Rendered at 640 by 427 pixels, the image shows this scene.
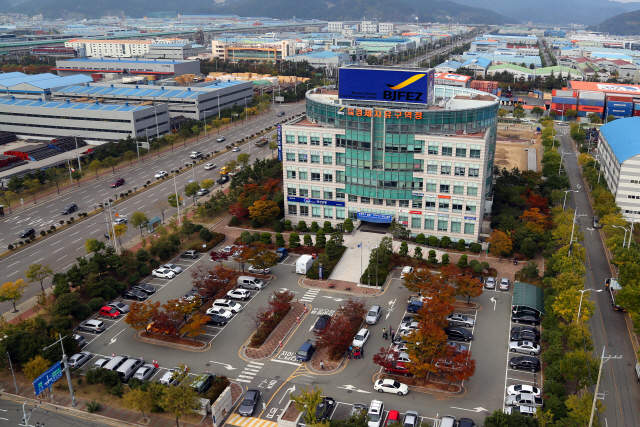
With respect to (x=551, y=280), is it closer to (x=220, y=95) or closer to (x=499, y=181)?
(x=499, y=181)

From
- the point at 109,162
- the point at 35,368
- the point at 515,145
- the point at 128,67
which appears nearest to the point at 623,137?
the point at 515,145

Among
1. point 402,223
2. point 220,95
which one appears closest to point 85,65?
point 220,95

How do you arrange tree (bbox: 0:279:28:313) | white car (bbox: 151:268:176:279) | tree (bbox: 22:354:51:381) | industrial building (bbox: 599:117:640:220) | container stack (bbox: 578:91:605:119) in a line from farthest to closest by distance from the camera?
container stack (bbox: 578:91:605:119)
industrial building (bbox: 599:117:640:220)
white car (bbox: 151:268:176:279)
tree (bbox: 0:279:28:313)
tree (bbox: 22:354:51:381)

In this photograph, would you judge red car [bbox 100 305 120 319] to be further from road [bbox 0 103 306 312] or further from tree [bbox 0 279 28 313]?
road [bbox 0 103 306 312]

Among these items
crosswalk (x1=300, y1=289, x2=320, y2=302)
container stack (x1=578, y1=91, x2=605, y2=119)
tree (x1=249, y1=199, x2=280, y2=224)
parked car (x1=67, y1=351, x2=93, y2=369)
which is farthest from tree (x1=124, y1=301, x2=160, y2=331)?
container stack (x1=578, y1=91, x2=605, y2=119)

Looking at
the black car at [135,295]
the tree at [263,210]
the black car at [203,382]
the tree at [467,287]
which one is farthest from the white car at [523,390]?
the tree at [263,210]

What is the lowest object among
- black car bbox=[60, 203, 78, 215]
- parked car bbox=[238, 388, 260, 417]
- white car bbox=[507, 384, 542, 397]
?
parked car bbox=[238, 388, 260, 417]
